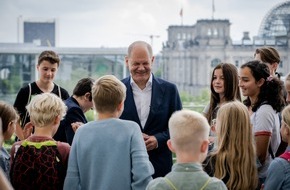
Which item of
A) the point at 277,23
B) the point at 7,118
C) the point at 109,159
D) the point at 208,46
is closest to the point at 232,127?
the point at 109,159

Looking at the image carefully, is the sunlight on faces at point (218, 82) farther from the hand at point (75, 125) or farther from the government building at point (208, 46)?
the government building at point (208, 46)

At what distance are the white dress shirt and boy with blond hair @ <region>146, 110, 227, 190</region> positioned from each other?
1378 millimetres

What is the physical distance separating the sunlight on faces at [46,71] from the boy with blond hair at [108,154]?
141 centimetres

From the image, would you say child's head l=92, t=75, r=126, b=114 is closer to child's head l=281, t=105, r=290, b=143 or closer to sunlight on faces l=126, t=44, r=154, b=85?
sunlight on faces l=126, t=44, r=154, b=85

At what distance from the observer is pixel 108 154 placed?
9.74 feet

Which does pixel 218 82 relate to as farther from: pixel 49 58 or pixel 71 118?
pixel 49 58

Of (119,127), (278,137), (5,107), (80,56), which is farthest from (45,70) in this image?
(80,56)

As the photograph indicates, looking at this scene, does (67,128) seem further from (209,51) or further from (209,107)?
(209,51)

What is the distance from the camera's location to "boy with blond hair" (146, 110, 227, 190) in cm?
247

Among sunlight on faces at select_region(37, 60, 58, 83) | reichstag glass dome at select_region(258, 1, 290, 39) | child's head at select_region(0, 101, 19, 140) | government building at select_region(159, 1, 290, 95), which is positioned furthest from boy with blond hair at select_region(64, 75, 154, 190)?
reichstag glass dome at select_region(258, 1, 290, 39)

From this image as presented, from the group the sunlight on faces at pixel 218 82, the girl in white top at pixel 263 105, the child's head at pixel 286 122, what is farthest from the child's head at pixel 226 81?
the child's head at pixel 286 122

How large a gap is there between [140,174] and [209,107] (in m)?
1.24

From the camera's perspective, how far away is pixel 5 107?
3100mm

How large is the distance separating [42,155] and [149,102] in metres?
1.14
